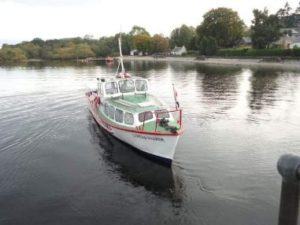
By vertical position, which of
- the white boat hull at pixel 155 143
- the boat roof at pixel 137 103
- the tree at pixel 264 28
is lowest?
the white boat hull at pixel 155 143

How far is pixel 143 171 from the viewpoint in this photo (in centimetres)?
2205

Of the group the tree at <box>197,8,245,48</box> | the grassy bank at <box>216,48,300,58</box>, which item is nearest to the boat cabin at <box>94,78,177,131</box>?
the grassy bank at <box>216,48,300,58</box>

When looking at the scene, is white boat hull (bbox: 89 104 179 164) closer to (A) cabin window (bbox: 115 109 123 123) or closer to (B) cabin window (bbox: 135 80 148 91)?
(A) cabin window (bbox: 115 109 123 123)

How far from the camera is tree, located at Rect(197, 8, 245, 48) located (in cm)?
14762

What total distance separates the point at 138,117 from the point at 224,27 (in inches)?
5265

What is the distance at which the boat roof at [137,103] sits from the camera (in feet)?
83.4

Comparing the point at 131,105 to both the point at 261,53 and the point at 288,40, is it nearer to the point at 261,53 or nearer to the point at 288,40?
the point at 261,53

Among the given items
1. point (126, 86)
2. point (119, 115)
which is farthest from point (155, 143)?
point (126, 86)

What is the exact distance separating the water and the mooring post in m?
9.90

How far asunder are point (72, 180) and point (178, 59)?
14177 cm

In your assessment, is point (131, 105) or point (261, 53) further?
point (261, 53)

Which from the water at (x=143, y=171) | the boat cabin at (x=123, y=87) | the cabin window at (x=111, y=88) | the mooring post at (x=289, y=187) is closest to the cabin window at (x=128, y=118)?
the water at (x=143, y=171)

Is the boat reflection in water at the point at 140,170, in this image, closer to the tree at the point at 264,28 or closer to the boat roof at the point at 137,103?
the boat roof at the point at 137,103

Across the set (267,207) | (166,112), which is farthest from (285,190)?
(166,112)
